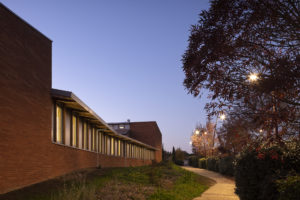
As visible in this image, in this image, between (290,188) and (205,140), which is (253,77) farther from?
(205,140)

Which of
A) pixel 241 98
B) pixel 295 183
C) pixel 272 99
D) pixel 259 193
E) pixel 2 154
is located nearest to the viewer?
pixel 272 99

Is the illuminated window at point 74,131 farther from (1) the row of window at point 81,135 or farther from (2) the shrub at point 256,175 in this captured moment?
(2) the shrub at point 256,175

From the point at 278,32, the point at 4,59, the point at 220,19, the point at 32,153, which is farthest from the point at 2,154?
the point at 278,32

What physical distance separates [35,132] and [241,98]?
855cm

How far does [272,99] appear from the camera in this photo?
6223 millimetres

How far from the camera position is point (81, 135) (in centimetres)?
1928

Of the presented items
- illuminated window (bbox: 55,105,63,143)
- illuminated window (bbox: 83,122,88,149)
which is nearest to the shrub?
illuminated window (bbox: 55,105,63,143)

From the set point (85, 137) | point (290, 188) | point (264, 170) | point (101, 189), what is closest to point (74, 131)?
point (85, 137)

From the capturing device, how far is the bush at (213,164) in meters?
33.7

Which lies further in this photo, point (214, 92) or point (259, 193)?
point (259, 193)

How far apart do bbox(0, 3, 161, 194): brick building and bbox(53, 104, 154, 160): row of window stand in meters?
0.05

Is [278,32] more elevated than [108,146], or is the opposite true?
[278,32]

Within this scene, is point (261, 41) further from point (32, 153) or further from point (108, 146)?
point (108, 146)

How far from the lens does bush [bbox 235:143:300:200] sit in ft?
27.5
